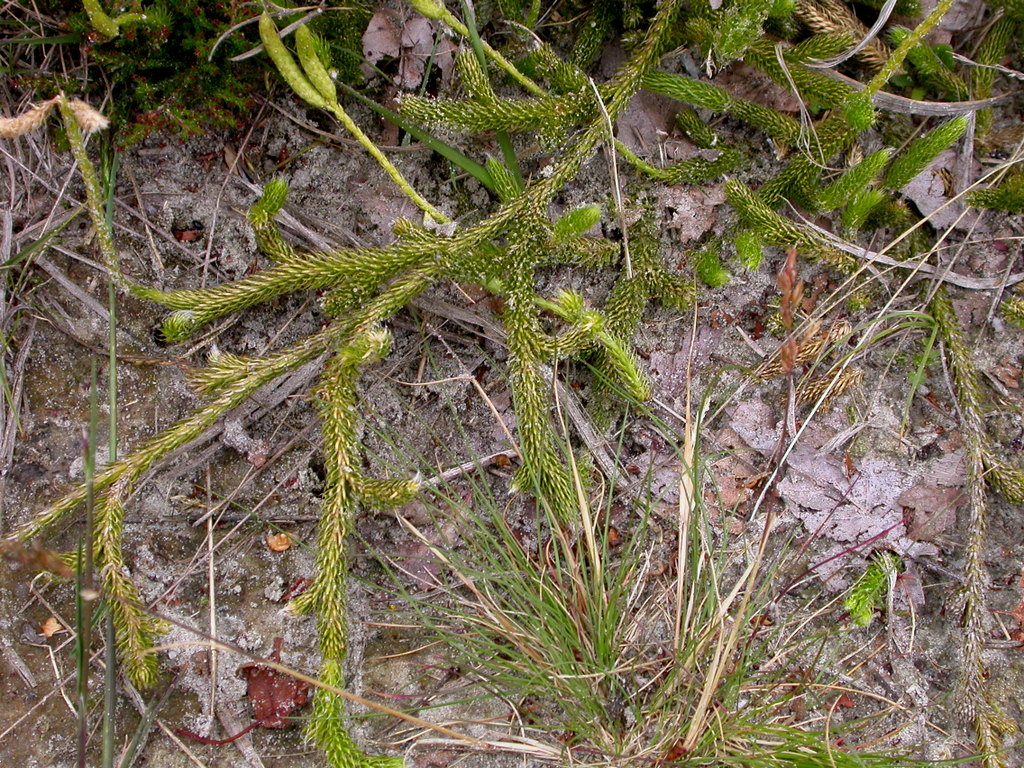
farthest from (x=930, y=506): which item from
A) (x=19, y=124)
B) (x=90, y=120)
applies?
(x=19, y=124)

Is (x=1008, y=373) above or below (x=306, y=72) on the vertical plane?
below

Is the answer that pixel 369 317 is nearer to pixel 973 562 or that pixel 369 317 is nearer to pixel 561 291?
pixel 561 291

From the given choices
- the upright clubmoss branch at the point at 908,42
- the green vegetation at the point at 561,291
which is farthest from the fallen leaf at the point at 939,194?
the upright clubmoss branch at the point at 908,42

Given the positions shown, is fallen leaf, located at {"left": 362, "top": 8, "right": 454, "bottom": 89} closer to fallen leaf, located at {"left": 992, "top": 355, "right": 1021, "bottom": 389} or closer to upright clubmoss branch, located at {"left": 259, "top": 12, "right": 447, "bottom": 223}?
upright clubmoss branch, located at {"left": 259, "top": 12, "right": 447, "bottom": 223}

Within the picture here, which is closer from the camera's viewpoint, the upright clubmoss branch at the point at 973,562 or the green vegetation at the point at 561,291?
the green vegetation at the point at 561,291

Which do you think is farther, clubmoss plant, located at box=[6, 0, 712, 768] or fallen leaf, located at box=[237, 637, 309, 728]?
fallen leaf, located at box=[237, 637, 309, 728]

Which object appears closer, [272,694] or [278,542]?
[272,694]

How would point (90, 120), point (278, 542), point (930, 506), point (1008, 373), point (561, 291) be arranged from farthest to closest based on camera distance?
point (1008, 373), point (930, 506), point (278, 542), point (561, 291), point (90, 120)

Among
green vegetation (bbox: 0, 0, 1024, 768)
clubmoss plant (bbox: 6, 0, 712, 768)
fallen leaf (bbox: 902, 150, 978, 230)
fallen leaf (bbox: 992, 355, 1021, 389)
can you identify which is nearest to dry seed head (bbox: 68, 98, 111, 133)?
green vegetation (bbox: 0, 0, 1024, 768)

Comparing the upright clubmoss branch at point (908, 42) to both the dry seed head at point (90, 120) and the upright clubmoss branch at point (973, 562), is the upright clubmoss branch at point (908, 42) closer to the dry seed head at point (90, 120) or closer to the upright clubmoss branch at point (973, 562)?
the upright clubmoss branch at point (973, 562)
